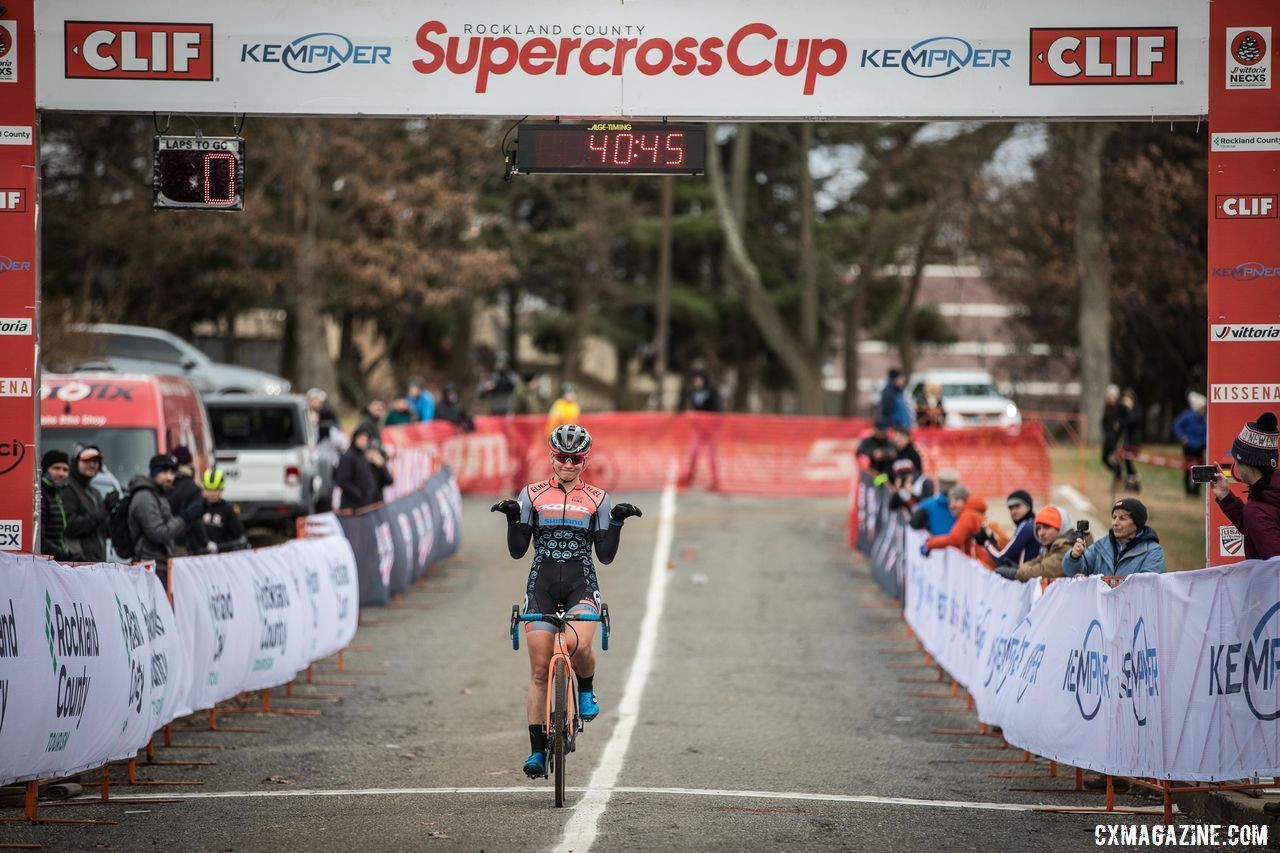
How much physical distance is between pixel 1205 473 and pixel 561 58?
555 centimetres

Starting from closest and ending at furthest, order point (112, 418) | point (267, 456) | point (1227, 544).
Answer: point (1227, 544)
point (112, 418)
point (267, 456)

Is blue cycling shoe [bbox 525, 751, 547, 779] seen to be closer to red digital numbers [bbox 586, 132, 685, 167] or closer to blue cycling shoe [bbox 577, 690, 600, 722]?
blue cycling shoe [bbox 577, 690, 600, 722]

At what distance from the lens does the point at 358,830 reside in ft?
29.6

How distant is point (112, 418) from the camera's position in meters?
18.7

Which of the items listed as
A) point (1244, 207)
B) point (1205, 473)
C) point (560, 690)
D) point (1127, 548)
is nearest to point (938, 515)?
point (1244, 207)

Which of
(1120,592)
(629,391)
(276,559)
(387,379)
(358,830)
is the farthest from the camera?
(629,391)

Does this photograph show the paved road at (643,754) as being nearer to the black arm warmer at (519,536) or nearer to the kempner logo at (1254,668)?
the kempner logo at (1254,668)

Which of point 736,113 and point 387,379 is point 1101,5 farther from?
point 387,379

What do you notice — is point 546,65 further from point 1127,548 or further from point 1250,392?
point 1250,392

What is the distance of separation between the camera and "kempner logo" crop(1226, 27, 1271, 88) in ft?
12.3

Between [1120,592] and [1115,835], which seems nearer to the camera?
[1115,835]

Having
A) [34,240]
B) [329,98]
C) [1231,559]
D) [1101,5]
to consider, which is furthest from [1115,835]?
[34,240]

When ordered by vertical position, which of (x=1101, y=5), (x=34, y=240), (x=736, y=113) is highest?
(x=1101, y=5)

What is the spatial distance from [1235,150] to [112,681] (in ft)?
27.2
